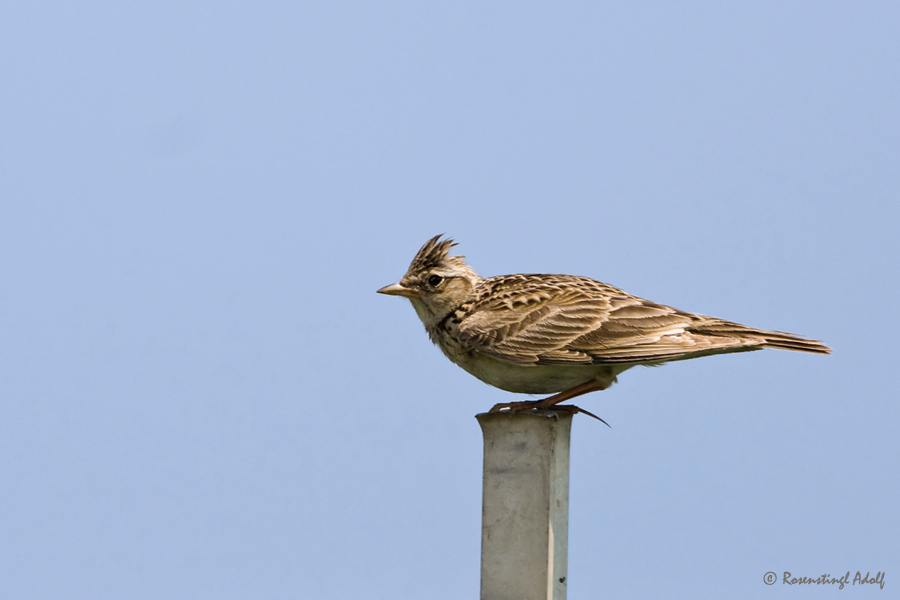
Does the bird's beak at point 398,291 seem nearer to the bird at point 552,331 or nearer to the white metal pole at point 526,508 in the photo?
the bird at point 552,331

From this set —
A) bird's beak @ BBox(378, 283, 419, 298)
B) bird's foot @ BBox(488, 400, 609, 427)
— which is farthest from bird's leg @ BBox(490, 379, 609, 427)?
bird's beak @ BBox(378, 283, 419, 298)

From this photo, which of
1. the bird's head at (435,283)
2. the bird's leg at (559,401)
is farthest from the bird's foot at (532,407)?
the bird's head at (435,283)

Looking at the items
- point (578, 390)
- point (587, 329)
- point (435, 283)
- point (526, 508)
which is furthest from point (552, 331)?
point (526, 508)

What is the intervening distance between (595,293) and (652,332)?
0.81 meters

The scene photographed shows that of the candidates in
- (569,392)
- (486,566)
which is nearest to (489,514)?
(486,566)

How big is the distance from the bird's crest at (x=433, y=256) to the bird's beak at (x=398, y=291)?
182mm

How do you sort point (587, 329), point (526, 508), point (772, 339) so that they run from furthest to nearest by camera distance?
point (587, 329) < point (772, 339) < point (526, 508)

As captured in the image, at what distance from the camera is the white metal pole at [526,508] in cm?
Answer: 669

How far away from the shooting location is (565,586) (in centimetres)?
689

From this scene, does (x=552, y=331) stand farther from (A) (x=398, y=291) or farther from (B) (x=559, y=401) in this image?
(A) (x=398, y=291)

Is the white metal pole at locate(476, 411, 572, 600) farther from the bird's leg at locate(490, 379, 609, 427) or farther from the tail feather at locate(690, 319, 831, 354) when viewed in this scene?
the tail feather at locate(690, 319, 831, 354)

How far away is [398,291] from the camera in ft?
30.0

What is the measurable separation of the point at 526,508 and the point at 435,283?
2828 mm

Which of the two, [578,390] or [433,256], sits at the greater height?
[433,256]
